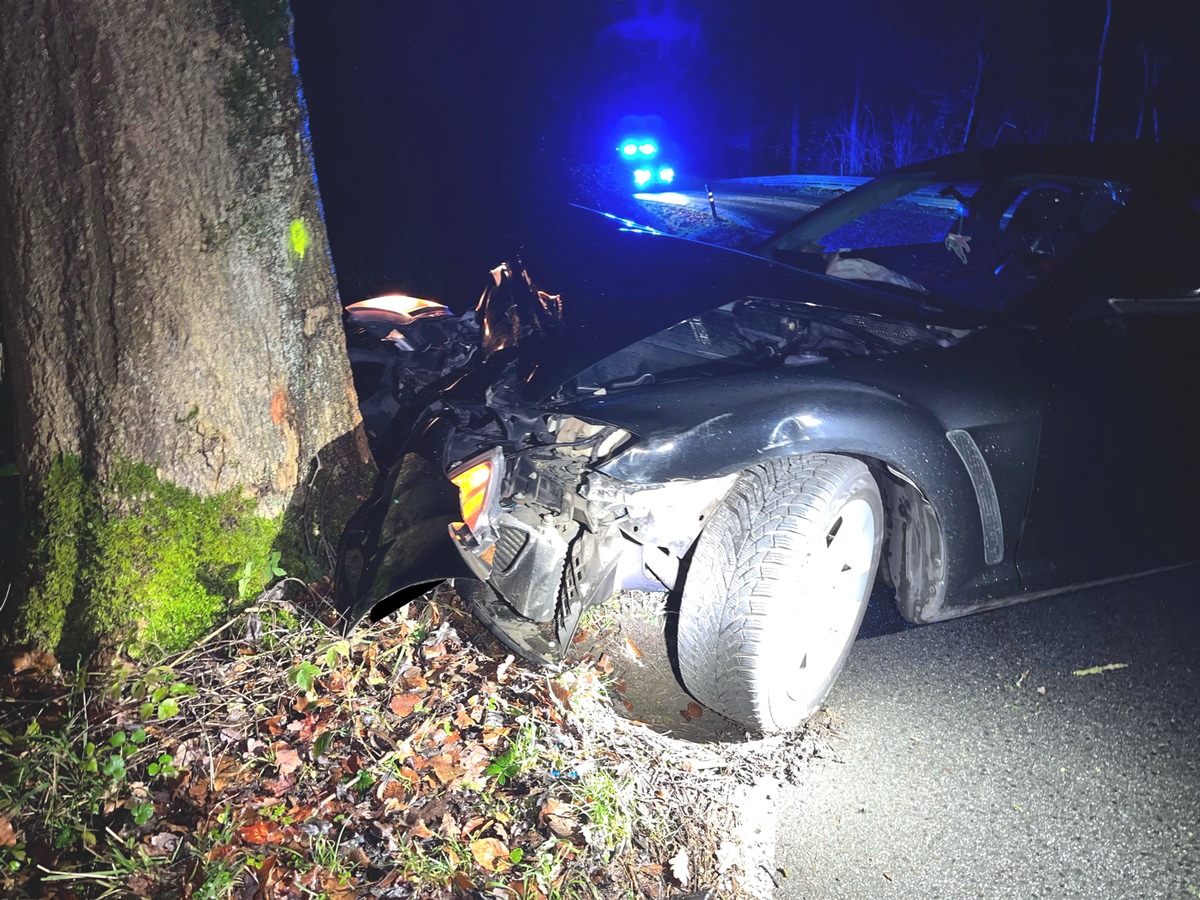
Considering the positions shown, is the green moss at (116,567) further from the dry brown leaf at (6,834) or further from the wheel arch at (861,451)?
the wheel arch at (861,451)

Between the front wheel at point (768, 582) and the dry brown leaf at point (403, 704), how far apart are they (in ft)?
2.61

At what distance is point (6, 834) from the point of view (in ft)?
6.59

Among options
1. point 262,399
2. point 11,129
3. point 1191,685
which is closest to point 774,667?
point 1191,685

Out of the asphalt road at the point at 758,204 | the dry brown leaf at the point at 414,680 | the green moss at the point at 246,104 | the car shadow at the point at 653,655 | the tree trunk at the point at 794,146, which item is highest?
the tree trunk at the point at 794,146

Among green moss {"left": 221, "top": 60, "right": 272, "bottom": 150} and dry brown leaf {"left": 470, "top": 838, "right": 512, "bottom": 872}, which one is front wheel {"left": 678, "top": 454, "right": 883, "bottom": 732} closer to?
dry brown leaf {"left": 470, "top": 838, "right": 512, "bottom": 872}

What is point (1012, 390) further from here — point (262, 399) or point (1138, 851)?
point (262, 399)

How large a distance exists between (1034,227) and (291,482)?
3089mm

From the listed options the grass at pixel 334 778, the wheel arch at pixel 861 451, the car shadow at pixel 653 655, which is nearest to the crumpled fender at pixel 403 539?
the grass at pixel 334 778

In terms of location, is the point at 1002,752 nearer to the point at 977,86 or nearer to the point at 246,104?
the point at 246,104

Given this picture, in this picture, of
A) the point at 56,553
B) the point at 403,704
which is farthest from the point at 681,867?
the point at 56,553

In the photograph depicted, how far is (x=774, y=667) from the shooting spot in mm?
2566

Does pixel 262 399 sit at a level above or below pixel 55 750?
above

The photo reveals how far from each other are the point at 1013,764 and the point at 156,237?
Answer: 9.70ft

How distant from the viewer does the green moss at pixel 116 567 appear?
2.53 meters
